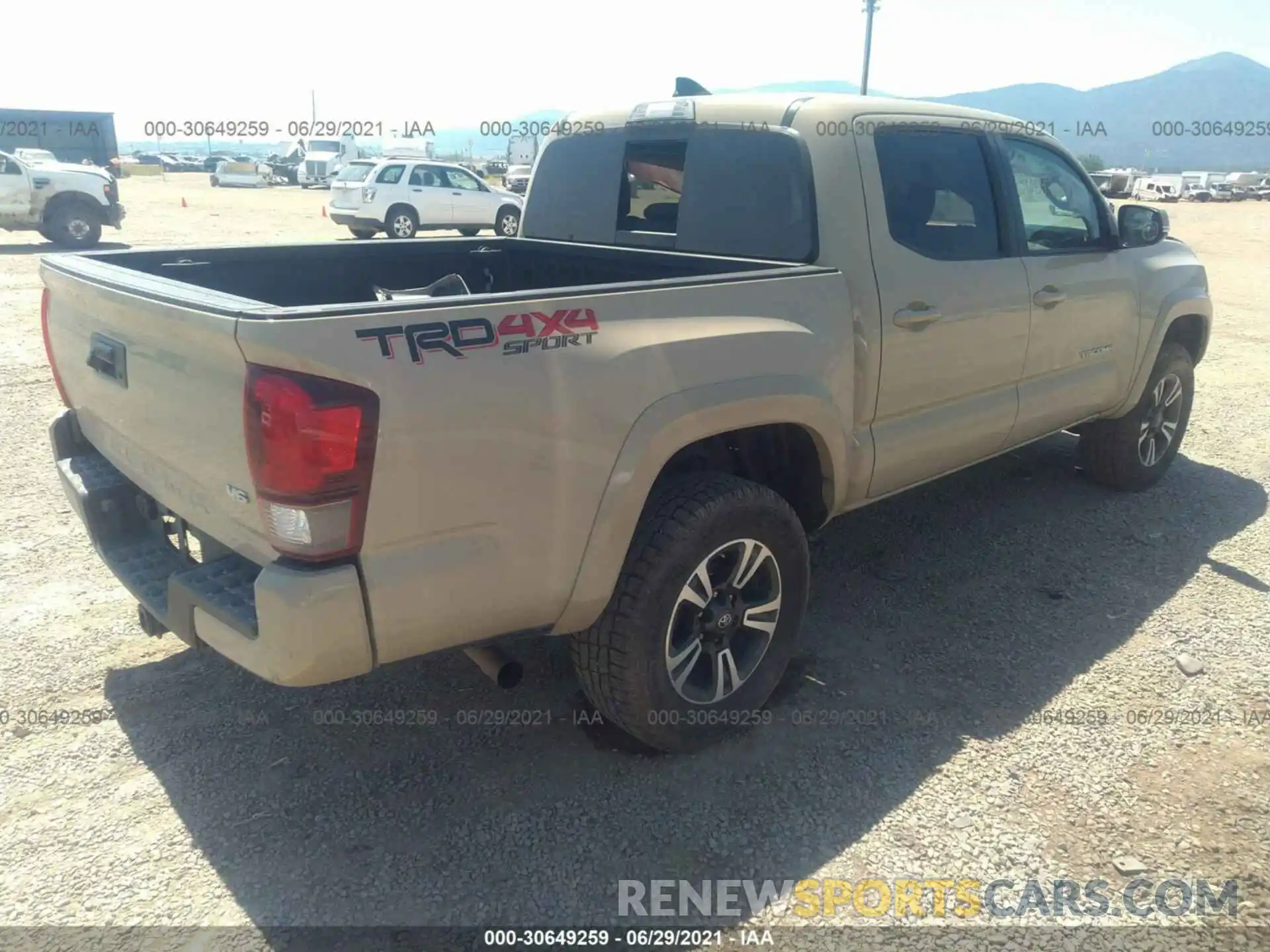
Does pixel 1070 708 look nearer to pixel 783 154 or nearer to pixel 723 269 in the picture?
pixel 723 269

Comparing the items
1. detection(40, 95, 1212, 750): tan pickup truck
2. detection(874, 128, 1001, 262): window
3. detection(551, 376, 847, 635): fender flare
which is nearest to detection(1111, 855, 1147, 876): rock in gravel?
detection(40, 95, 1212, 750): tan pickup truck

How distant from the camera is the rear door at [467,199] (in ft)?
65.4

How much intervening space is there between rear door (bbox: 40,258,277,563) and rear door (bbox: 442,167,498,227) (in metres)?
17.9

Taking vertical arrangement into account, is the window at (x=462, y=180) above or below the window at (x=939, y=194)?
below

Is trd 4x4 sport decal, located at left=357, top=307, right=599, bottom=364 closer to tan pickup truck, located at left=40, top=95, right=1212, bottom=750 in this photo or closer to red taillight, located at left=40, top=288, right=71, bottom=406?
tan pickup truck, located at left=40, top=95, right=1212, bottom=750

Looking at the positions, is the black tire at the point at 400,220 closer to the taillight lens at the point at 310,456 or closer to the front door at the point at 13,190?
the front door at the point at 13,190

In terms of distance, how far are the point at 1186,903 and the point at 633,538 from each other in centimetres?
178

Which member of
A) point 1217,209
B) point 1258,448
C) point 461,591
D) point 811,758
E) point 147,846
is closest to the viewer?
point 461,591

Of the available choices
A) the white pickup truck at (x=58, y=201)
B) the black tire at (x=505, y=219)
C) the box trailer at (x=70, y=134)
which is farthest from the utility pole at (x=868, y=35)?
the box trailer at (x=70, y=134)

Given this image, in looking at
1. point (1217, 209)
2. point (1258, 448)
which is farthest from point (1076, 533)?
point (1217, 209)

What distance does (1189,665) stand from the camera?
3.56 m

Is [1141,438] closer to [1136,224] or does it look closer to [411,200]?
[1136,224]

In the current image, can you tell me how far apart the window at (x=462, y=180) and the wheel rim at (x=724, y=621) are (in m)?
18.7

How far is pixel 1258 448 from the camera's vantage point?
6.25 m
